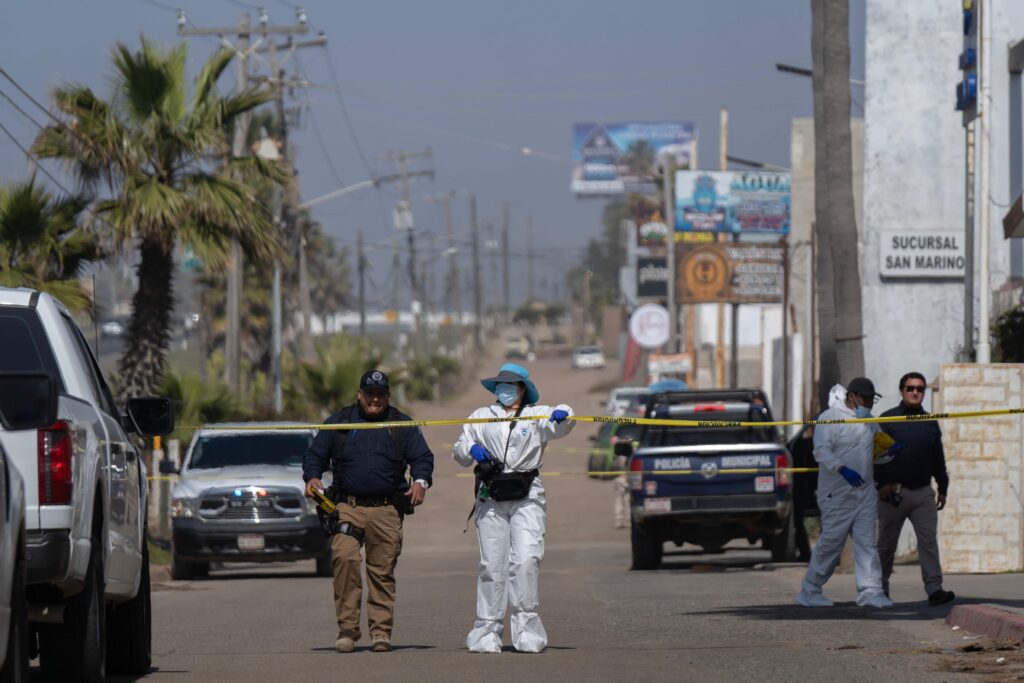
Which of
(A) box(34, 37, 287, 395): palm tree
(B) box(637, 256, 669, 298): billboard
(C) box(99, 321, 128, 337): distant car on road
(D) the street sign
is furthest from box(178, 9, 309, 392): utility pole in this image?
(C) box(99, 321, 128, 337): distant car on road

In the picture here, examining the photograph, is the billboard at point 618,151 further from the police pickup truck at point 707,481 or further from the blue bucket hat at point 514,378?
the blue bucket hat at point 514,378

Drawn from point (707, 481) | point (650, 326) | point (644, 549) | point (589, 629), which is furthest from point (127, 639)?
point (650, 326)

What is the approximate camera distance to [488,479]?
11953 mm

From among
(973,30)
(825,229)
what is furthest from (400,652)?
(973,30)

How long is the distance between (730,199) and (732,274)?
12.1 meters

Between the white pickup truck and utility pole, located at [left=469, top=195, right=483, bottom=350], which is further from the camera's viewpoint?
utility pole, located at [left=469, top=195, right=483, bottom=350]

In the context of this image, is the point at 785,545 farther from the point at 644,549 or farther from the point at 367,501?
the point at 367,501

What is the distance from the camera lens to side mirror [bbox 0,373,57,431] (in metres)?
7.34

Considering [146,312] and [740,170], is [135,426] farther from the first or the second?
[740,170]

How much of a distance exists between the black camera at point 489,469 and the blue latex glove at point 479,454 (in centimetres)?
3

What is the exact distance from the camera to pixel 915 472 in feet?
50.9

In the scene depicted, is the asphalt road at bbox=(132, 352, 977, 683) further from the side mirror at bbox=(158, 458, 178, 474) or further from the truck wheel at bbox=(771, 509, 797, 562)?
the side mirror at bbox=(158, 458, 178, 474)

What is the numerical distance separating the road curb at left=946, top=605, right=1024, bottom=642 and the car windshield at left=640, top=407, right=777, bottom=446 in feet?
29.0

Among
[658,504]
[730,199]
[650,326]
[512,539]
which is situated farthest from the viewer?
[730,199]
